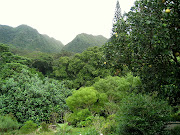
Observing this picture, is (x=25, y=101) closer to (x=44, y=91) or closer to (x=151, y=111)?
(x=44, y=91)

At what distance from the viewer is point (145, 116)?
15.5 ft

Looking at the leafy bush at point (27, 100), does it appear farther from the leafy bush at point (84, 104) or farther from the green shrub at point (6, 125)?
the leafy bush at point (84, 104)

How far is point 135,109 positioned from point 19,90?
29.5ft

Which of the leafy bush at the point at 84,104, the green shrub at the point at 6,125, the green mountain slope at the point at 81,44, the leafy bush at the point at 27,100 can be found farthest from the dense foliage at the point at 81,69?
the green mountain slope at the point at 81,44

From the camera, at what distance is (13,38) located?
4312 centimetres

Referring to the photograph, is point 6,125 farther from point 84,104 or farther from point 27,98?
point 84,104

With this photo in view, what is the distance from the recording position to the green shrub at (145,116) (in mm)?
4578


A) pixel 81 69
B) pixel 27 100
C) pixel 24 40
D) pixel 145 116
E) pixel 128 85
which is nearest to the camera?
pixel 145 116

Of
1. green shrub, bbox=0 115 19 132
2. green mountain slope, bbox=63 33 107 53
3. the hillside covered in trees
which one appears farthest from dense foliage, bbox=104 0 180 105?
green mountain slope, bbox=63 33 107 53

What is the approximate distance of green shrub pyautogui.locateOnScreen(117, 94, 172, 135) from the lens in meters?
4.58

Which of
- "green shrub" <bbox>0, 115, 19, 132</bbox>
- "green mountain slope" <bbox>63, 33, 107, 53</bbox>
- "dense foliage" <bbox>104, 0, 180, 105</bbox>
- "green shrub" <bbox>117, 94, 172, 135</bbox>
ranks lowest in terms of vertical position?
"green shrub" <bbox>0, 115, 19, 132</bbox>

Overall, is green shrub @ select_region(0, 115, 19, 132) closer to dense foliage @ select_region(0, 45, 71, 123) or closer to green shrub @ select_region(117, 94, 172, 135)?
dense foliage @ select_region(0, 45, 71, 123)

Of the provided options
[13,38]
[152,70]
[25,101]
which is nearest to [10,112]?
[25,101]

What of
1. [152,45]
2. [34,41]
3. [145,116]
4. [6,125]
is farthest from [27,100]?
[34,41]
